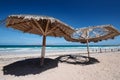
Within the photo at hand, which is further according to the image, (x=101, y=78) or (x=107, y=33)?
(x=107, y=33)

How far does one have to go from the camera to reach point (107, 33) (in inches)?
504

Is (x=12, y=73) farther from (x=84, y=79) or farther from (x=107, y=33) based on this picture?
(x=107, y=33)

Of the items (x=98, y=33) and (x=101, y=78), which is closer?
(x=101, y=78)

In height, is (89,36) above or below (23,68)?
above

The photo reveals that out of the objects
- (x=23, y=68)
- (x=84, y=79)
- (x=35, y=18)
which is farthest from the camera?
(x=23, y=68)

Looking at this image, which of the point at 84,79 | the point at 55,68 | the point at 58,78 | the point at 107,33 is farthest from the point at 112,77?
the point at 107,33

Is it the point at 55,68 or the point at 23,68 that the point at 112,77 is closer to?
the point at 55,68

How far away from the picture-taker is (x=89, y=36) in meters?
13.5

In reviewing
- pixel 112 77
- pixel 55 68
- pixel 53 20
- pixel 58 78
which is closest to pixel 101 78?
pixel 112 77

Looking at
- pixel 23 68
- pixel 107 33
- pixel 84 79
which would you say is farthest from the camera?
pixel 107 33

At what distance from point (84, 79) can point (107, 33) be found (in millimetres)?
6931

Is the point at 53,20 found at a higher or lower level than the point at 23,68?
higher

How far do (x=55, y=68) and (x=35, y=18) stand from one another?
9.73 ft

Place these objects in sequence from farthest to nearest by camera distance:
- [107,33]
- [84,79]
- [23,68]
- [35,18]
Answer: [107,33] < [23,68] < [35,18] < [84,79]
